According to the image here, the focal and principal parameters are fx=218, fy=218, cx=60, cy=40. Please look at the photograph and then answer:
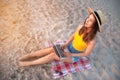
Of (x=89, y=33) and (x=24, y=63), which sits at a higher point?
(x=89, y=33)

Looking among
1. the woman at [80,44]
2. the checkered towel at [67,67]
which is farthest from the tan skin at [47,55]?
the checkered towel at [67,67]

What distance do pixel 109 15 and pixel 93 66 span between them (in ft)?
4.27

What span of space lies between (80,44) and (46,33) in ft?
2.55

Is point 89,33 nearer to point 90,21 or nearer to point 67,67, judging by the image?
point 90,21

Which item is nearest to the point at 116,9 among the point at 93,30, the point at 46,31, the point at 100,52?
the point at 100,52

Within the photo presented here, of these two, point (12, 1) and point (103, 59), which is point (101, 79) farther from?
point (12, 1)

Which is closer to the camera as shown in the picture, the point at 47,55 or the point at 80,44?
the point at 80,44

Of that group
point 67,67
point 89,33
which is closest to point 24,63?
point 67,67

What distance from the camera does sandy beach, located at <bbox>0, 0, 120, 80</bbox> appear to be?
8.70ft

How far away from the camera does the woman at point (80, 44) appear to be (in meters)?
2.34

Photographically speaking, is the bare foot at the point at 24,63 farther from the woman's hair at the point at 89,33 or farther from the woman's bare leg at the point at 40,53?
the woman's hair at the point at 89,33

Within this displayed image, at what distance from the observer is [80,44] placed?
2.52 meters

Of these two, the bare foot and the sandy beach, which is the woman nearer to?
the bare foot

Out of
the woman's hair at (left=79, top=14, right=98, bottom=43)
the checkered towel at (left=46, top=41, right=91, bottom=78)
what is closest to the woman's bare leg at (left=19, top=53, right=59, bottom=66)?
the checkered towel at (left=46, top=41, right=91, bottom=78)
